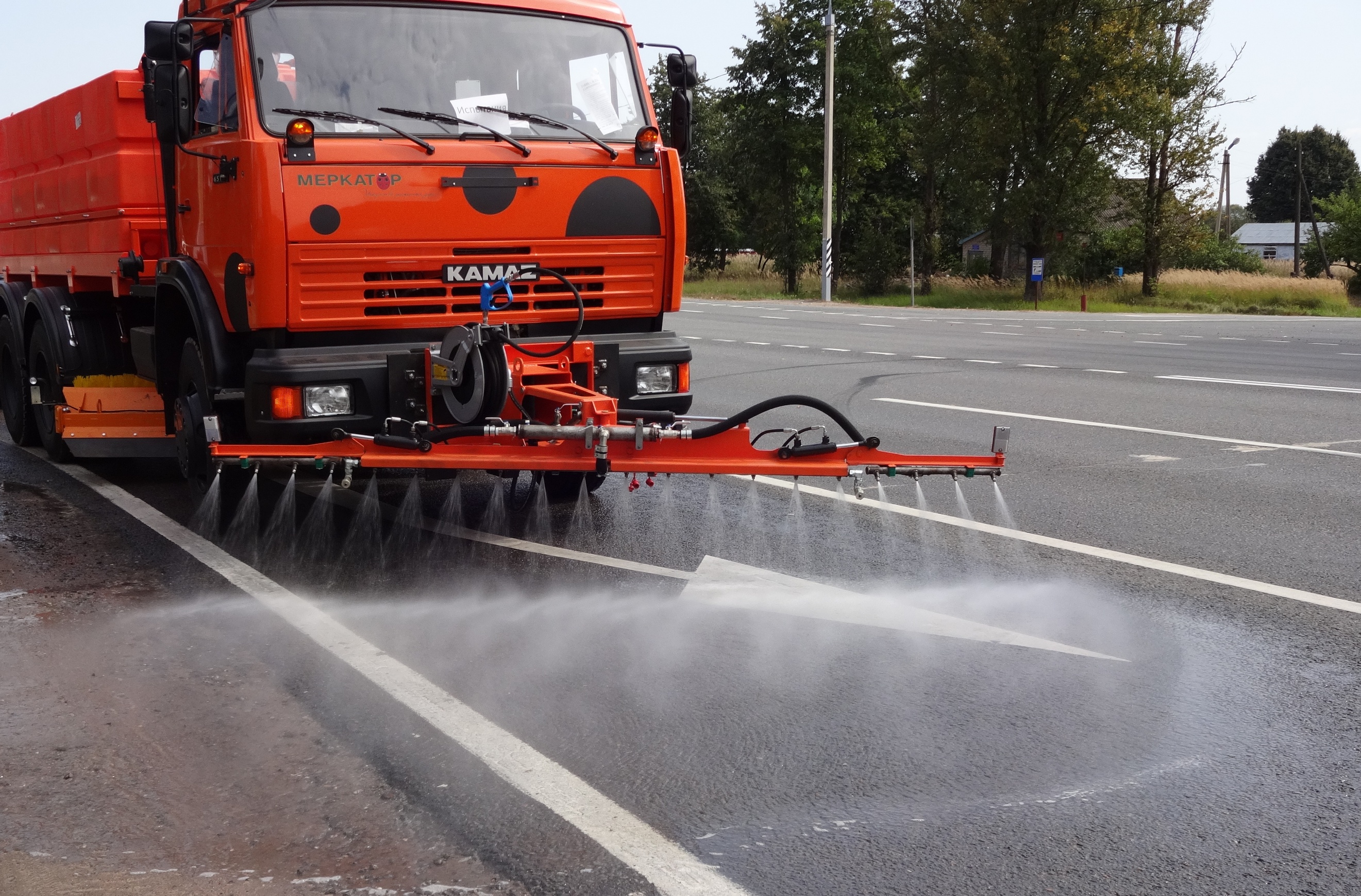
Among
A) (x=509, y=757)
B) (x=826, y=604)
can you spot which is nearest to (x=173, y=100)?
(x=826, y=604)

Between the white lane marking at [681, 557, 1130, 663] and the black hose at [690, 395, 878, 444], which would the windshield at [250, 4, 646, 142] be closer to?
the black hose at [690, 395, 878, 444]

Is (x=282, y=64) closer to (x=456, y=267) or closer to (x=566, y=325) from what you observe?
(x=456, y=267)

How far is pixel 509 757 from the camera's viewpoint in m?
4.05

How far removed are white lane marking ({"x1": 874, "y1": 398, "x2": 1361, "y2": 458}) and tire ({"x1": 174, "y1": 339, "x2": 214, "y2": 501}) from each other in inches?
271

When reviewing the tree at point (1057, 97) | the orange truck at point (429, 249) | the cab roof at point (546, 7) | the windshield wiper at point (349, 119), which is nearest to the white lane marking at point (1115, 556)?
the orange truck at point (429, 249)

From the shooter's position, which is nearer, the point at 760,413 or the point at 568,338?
the point at 760,413

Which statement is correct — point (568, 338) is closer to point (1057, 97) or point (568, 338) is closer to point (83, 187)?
point (83, 187)

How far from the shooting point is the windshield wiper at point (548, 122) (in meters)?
6.88

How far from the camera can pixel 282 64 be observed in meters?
6.48

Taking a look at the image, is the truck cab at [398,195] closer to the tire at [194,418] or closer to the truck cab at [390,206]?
the truck cab at [390,206]

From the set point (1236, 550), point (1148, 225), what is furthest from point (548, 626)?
point (1148, 225)

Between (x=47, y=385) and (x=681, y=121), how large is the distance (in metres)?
4.88

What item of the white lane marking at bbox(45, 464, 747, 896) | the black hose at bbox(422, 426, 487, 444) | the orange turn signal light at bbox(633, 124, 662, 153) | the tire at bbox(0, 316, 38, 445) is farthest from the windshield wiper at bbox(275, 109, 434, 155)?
the tire at bbox(0, 316, 38, 445)

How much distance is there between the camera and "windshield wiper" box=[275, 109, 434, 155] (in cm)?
641
